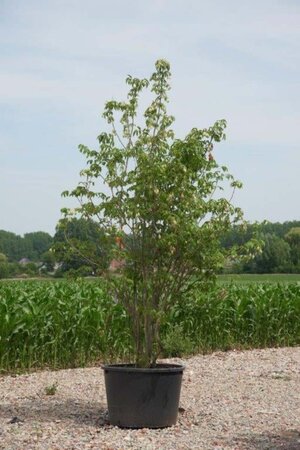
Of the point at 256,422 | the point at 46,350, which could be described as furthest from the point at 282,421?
the point at 46,350

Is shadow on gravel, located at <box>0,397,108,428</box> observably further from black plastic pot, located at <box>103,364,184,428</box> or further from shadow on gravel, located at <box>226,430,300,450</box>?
shadow on gravel, located at <box>226,430,300,450</box>

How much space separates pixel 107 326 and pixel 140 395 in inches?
234

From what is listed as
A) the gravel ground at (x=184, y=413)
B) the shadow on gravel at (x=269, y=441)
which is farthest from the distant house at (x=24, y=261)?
the shadow on gravel at (x=269, y=441)

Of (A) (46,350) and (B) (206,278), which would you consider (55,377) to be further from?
(B) (206,278)

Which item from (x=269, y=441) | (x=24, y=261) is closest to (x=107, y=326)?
(x=269, y=441)

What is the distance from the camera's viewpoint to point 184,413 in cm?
959

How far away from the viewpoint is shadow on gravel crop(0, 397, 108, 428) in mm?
8953

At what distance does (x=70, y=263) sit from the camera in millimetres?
9734

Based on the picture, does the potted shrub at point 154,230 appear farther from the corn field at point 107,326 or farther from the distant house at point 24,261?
the distant house at point 24,261

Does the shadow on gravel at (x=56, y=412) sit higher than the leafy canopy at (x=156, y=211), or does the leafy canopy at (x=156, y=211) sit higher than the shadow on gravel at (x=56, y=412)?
the leafy canopy at (x=156, y=211)

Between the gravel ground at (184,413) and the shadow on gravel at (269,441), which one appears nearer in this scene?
the shadow on gravel at (269,441)

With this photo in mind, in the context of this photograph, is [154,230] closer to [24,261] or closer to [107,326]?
[107,326]

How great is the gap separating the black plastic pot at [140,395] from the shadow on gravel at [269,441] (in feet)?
2.90

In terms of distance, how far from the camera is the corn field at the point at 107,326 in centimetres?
1359
